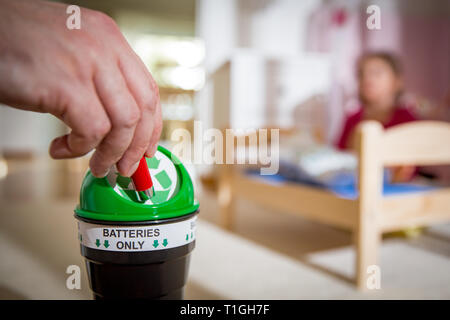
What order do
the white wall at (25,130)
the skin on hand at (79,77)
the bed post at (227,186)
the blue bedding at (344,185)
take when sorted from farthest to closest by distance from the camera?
the white wall at (25,130)
the bed post at (227,186)
the blue bedding at (344,185)
the skin on hand at (79,77)

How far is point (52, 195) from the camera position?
2311mm

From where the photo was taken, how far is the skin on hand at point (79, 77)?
0.36 m

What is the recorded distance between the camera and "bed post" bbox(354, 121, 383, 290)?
103 cm

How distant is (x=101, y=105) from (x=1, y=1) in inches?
4.9

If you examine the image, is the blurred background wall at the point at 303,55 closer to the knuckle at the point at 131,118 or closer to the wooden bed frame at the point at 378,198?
the wooden bed frame at the point at 378,198

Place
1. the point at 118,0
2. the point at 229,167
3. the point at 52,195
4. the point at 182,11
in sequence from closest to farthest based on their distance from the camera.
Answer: the point at 229,167
the point at 52,195
the point at 118,0
the point at 182,11

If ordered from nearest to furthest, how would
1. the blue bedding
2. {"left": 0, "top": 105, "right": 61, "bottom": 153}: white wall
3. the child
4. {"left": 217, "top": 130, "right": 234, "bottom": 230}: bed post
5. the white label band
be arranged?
the white label band → the blue bedding → {"left": 217, "top": 130, "right": 234, "bottom": 230}: bed post → the child → {"left": 0, "top": 105, "right": 61, "bottom": 153}: white wall

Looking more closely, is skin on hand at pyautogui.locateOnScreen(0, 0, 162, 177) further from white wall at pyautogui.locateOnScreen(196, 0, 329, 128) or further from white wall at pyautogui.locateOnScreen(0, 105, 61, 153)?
white wall at pyautogui.locateOnScreen(0, 105, 61, 153)

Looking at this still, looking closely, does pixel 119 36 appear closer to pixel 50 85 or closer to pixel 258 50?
pixel 50 85

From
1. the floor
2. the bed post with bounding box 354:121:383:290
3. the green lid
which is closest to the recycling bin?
the green lid

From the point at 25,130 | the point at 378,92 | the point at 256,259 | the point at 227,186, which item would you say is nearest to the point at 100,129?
the point at 256,259

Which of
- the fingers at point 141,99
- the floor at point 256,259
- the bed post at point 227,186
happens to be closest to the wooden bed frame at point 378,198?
the floor at point 256,259

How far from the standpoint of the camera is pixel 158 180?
2.06 feet

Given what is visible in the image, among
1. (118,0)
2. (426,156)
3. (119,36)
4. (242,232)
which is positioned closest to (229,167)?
(242,232)
